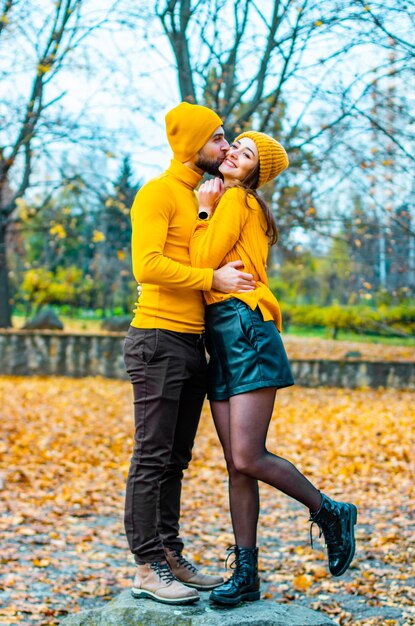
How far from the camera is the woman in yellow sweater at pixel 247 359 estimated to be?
310 centimetres

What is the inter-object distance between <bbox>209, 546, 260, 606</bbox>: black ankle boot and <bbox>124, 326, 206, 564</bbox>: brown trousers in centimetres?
28

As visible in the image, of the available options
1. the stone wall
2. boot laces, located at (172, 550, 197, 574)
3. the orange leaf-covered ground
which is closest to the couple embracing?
boot laces, located at (172, 550, 197, 574)

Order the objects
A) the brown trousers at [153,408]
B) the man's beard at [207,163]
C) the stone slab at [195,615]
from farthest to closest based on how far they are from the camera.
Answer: the man's beard at [207,163], the brown trousers at [153,408], the stone slab at [195,615]

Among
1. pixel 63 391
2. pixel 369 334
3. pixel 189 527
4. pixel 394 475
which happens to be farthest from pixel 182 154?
pixel 369 334

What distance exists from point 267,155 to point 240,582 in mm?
1762

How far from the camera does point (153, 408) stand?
316cm

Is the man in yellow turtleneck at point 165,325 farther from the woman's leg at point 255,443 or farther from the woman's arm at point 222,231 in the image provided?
the woman's leg at point 255,443

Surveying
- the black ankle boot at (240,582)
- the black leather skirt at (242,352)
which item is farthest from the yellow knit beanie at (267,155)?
the black ankle boot at (240,582)

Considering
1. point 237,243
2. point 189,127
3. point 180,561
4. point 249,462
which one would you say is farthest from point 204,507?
point 189,127

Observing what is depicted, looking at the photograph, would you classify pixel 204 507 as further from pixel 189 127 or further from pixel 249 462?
pixel 189 127

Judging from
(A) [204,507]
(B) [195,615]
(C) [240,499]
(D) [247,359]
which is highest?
(D) [247,359]

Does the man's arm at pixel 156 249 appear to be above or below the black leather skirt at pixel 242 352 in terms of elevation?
above

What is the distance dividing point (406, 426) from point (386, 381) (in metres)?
4.51

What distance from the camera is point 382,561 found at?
16.8ft
